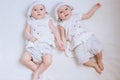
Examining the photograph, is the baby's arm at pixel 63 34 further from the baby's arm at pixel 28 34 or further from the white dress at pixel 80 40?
the baby's arm at pixel 28 34

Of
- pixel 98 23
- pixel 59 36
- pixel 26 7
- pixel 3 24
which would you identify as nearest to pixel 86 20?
pixel 98 23

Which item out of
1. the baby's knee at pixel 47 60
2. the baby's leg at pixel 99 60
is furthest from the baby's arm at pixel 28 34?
the baby's leg at pixel 99 60

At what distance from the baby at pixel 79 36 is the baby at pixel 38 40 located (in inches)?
2.3

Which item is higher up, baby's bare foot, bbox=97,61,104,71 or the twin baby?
the twin baby

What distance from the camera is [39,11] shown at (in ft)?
4.63

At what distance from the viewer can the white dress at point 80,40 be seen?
4.53 feet

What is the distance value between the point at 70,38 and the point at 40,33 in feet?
0.56

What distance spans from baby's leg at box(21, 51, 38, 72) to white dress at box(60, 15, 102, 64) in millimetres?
236

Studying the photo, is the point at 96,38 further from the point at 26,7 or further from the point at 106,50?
the point at 26,7

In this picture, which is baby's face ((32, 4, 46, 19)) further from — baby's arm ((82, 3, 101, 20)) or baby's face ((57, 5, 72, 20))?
baby's arm ((82, 3, 101, 20))

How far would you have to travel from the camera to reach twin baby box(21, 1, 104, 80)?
1.38 m

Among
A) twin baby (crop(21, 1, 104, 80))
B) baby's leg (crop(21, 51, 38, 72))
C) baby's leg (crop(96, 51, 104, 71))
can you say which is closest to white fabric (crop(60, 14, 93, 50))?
twin baby (crop(21, 1, 104, 80))

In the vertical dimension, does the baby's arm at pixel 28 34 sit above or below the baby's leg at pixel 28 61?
above

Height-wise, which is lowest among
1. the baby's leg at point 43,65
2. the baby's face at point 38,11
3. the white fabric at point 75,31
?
the baby's leg at point 43,65
